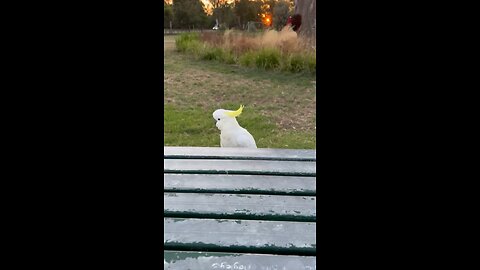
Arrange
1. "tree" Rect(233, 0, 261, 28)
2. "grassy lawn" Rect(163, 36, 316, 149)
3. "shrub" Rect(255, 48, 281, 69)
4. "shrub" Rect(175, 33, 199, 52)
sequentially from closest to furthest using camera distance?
"grassy lawn" Rect(163, 36, 316, 149), "shrub" Rect(255, 48, 281, 69), "shrub" Rect(175, 33, 199, 52), "tree" Rect(233, 0, 261, 28)

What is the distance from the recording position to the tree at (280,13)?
25.7ft

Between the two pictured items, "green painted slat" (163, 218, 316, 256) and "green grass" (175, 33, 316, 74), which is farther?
"green grass" (175, 33, 316, 74)

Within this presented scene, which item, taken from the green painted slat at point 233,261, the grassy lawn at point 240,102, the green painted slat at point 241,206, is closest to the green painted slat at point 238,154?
the green painted slat at point 241,206

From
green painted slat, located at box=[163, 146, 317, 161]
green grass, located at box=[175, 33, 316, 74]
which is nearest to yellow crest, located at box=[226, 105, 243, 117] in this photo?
green painted slat, located at box=[163, 146, 317, 161]

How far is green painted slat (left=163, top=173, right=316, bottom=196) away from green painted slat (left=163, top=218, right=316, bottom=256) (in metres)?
0.17

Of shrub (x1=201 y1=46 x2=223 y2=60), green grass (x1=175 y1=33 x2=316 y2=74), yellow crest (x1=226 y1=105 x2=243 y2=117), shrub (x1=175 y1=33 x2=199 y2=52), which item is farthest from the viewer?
shrub (x1=175 y1=33 x2=199 y2=52)

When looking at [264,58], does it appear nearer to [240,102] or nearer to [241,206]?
[240,102]

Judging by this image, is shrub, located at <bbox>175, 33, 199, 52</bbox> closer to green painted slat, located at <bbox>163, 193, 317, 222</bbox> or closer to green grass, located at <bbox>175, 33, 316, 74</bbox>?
green grass, located at <bbox>175, 33, 316, 74</bbox>

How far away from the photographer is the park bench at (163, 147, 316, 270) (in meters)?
0.67

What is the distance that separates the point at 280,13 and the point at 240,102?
367cm

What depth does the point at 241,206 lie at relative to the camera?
0.88m
